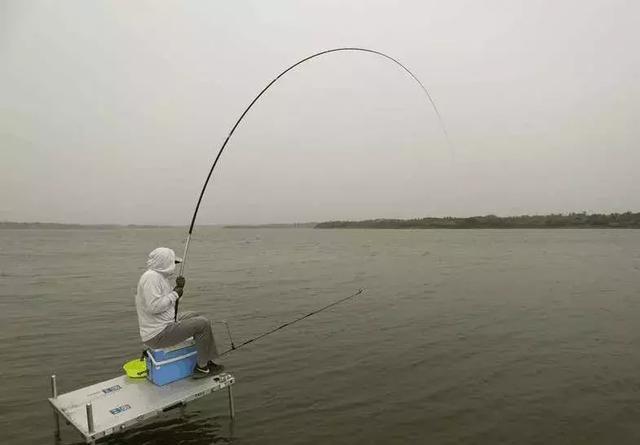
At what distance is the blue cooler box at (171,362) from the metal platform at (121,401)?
0.09 metres

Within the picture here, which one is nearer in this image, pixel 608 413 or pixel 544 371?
pixel 608 413

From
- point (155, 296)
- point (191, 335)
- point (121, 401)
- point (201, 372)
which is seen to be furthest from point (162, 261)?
point (121, 401)

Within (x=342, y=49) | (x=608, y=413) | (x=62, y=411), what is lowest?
(x=608, y=413)

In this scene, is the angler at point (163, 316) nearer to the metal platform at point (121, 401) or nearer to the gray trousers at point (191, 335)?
the gray trousers at point (191, 335)

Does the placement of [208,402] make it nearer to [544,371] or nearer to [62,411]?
[62,411]

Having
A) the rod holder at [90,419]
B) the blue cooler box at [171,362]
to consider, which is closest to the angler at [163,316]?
the blue cooler box at [171,362]

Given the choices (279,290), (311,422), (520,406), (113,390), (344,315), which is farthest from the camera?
(279,290)

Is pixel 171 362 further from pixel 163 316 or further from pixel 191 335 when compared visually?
pixel 163 316

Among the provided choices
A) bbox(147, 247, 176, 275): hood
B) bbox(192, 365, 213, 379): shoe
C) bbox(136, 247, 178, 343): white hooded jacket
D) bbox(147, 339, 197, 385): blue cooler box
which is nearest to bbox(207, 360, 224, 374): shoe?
bbox(192, 365, 213, 379): shoe

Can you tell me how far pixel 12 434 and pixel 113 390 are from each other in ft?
6.21

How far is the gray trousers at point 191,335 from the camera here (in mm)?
5500

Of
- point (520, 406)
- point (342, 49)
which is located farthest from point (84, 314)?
point (520, 406)

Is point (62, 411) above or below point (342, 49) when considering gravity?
below

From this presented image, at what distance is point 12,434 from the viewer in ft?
19.8
